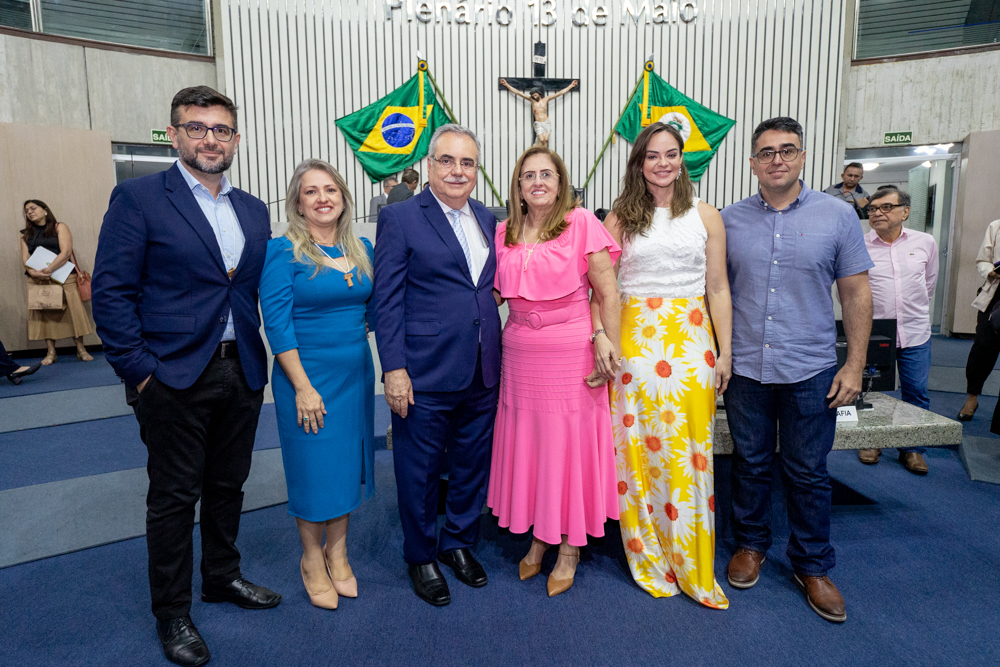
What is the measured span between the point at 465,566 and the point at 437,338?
0.94 metres

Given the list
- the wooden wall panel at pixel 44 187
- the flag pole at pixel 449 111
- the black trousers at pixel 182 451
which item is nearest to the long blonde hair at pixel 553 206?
the black trousers at pixel 182 451

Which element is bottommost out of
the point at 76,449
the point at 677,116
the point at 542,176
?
the point at 76,449

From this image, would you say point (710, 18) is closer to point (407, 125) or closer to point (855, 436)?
point (407, 125)

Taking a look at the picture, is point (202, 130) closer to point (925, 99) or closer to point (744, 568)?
point (744, 568)

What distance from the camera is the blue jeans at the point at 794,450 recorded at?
2018 mm

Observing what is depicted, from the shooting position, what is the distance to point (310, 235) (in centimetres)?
200

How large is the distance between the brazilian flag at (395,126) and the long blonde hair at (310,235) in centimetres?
639

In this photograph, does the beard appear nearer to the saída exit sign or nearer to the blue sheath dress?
the blue sheath dress

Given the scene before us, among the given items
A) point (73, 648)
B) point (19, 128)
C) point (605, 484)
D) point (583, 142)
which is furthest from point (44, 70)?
point (605, 484)

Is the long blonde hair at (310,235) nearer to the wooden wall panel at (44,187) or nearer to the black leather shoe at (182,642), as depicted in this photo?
the black leather shoe at (182,642)

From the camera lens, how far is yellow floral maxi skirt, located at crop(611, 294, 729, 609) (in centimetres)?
204

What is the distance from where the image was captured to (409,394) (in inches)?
79.2

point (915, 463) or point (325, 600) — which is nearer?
point (325, 600)

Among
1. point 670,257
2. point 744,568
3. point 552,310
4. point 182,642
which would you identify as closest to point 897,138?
point 670,257
